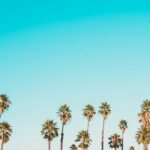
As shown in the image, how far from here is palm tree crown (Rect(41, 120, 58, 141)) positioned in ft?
330

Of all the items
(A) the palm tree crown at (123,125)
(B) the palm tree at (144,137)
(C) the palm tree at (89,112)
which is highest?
(C) the palm tree at (89,112)

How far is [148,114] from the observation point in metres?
108

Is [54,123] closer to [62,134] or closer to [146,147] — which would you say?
[62,134]

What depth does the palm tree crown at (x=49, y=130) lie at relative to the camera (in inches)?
3962

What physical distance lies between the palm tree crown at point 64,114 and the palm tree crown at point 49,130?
6629mm

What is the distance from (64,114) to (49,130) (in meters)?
8.53

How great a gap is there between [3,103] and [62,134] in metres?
18.6

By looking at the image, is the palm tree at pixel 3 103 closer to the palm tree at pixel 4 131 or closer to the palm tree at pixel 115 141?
the palm tree at pixel 4 131

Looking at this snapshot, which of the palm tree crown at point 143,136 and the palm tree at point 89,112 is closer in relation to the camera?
the palm tree crown at point 143,136

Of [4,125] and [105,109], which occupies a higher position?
[105,109]

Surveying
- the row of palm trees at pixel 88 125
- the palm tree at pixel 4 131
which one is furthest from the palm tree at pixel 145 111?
the palm tree at pixel 4 131

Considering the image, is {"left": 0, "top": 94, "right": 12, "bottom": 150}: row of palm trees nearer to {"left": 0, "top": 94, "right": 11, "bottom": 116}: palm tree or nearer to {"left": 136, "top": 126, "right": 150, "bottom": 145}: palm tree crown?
{"left": 0, "top": 94, "right": 11, "bottom": 116}: palm tree

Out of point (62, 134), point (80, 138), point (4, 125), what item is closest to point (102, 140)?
point (80, 138)

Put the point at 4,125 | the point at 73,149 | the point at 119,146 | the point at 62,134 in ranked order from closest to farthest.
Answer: the point at 4,125, the point at 62,134, the point at 119,146, the point at 73,149
